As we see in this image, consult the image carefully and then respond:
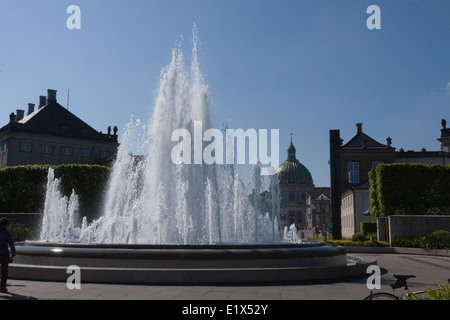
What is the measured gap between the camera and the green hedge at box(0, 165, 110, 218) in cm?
4256

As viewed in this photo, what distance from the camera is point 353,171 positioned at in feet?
212

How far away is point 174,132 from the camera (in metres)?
19.5

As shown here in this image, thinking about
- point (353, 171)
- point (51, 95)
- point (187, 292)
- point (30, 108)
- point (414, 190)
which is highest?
point (51, 95)

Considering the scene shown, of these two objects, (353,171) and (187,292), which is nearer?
(187,292)

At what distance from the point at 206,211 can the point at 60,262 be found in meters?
6.62

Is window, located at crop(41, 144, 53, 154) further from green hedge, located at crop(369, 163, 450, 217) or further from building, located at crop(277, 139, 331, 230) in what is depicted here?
building, located at crop(277, 139, 331, 230)

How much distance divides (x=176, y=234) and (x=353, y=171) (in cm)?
5202

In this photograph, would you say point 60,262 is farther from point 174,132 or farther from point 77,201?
point 77,201

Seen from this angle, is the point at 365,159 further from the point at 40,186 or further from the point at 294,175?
the point at 294,175

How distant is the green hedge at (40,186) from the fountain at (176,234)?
595 inches

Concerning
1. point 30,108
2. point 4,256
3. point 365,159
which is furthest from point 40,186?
point 365,159

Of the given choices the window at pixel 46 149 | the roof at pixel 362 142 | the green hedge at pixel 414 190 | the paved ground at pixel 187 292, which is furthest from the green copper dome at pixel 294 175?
the paved ground at pixel 187 292

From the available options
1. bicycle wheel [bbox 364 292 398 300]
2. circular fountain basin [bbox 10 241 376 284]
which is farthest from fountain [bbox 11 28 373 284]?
bicycle wheel [bbox 364 292 398 300]
